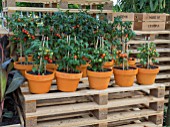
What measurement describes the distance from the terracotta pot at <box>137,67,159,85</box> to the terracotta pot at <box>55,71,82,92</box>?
0.70 metres

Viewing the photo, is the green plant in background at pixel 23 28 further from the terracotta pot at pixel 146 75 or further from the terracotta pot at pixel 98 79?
the terracotta pot at pixel 146 75

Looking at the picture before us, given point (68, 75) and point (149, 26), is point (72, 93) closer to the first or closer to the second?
point (68, 75)

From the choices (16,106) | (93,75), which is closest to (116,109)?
(93,75)

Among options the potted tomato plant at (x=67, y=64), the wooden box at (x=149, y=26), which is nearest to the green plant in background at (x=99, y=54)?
the potted tomato plant at (x=67, y=64)

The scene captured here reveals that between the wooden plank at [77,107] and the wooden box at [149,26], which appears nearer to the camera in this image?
the wooden plank at [77,107]

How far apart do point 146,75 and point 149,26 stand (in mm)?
1166

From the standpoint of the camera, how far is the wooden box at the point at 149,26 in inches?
134

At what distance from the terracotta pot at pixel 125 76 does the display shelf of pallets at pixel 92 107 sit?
0.06m

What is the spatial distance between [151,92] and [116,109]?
16.8 inches

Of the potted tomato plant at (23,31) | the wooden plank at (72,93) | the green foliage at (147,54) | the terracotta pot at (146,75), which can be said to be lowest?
the wooden plank at (72,93)

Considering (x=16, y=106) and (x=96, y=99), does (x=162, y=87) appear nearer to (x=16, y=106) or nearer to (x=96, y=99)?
(x=96, y=99)

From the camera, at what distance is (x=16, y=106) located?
2.54 m

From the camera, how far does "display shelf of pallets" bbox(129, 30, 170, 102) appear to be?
3406mm

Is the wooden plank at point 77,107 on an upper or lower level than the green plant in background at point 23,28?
lower
